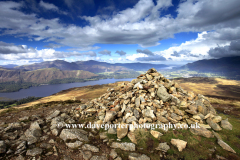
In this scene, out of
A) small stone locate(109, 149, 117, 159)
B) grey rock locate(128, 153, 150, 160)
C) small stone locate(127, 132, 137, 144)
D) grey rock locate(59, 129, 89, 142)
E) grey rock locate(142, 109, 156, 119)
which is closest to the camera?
grey rock locate(128, 153, 150, 160)

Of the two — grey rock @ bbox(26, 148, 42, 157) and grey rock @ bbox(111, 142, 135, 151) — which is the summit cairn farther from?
grey rock @ bbox(26, 148, 42, 157)

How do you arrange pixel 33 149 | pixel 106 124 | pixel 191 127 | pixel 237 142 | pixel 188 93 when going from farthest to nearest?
pixel 188 93 < pixel 106 124 < pixel 191 127 < pixel 237 142 < pixel 33 149

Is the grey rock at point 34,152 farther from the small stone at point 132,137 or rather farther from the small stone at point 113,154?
the small stone at point 132,137

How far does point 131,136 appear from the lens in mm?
11523

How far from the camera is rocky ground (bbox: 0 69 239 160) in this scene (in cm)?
954

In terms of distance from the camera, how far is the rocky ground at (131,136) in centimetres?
954

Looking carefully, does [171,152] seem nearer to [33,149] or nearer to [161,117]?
[161,117]

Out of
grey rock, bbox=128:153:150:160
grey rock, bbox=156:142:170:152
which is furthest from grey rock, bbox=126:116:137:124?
grey rock, bbox=128:153:150:160

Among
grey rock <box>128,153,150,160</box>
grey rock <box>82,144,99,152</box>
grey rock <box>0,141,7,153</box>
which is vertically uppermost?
grey rock <box>0,141,7,153</box>

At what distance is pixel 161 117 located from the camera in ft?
44.7

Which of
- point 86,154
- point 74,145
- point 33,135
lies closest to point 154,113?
point 86,154

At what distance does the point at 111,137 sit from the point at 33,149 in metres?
7.29

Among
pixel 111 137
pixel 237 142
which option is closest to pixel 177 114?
pixel 237 142

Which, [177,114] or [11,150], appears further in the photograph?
[177,114]
